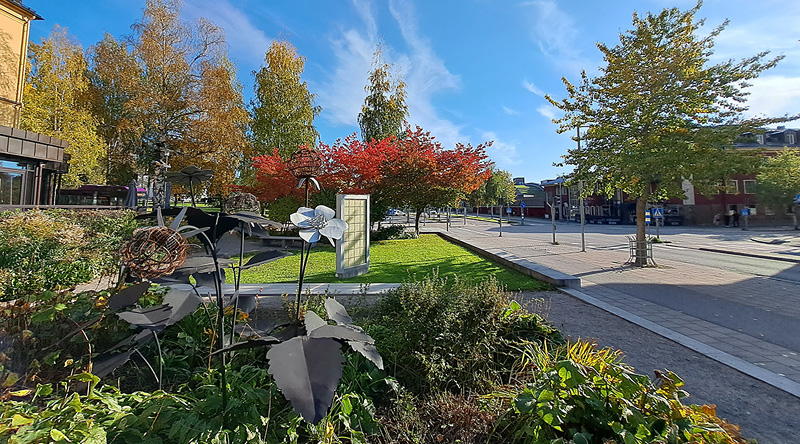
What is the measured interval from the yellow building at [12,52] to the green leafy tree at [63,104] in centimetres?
468

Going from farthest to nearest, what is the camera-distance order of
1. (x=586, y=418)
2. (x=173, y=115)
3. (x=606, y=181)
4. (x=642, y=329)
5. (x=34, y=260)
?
(x=173, y=115) → (x=606, y=181) → (x=34, y=260) → (x=642, y=329) → (x=586, y=418)

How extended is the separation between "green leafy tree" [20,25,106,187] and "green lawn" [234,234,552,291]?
14.6 metres

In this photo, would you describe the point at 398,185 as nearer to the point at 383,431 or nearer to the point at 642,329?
the point at 642,329

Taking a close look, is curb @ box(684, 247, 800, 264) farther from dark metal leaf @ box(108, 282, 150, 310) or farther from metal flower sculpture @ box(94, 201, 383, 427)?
dark metal leaf @ box(108, 282, 150, 310)

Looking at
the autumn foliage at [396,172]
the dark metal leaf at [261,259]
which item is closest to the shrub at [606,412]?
the dark metal leaf at [261,259]

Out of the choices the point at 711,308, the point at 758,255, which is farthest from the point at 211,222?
the point at 758,255

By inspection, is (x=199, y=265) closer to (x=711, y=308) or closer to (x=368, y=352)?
(x=368, y=352)

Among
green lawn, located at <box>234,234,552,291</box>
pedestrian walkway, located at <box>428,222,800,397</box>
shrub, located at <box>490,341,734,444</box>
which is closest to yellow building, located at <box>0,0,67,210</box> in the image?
green lawn, located at <box>234,234,552,291</box>

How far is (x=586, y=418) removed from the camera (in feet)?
5.45

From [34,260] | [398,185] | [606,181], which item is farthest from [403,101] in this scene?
[34,260]

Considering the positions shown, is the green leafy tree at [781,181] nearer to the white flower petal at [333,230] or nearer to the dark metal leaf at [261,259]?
the white flower petal at [333,230]

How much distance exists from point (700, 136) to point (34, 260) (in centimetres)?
1429

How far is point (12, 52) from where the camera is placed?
10477 mm

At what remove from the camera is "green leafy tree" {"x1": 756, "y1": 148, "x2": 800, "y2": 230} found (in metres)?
25.5
